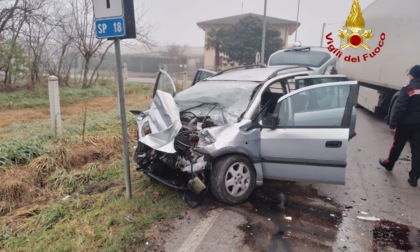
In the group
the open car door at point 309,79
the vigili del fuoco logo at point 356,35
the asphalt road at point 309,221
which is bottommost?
the asphalt road at point 309,221

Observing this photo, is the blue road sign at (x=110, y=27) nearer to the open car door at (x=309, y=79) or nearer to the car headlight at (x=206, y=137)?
the car headlight at (x=206, y=137)

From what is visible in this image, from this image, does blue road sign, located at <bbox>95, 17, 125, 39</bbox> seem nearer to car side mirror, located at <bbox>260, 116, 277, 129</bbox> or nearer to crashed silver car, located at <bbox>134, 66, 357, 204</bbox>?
crashed silver car, located at <bbox>134, 66, 357, 204</bbox>

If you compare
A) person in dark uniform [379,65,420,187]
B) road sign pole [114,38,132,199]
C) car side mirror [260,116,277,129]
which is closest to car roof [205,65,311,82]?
car side mirror [260,116,277,129]

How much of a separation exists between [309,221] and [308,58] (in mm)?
6224

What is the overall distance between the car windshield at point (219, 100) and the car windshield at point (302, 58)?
4.61m

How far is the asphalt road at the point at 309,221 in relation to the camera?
289 cm

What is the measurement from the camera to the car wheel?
11.3 feet

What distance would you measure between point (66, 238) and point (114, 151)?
8.39 feet

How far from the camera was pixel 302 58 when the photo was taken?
27.8ft

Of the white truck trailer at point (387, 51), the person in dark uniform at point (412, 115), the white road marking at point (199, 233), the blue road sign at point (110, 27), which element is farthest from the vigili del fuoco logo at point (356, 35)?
the blue road sign at point (110, 27)

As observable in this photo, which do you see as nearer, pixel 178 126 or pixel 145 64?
pixel 178 126

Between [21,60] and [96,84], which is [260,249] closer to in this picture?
[21,60]

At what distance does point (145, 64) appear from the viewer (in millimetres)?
43125

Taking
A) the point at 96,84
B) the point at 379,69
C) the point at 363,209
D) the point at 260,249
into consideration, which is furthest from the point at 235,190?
the point at 96,84
